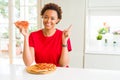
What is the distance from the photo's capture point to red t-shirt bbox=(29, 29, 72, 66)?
1800 millimetres

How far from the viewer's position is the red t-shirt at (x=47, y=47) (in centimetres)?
180

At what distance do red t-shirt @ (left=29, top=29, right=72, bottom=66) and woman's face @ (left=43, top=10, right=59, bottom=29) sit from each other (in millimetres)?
128

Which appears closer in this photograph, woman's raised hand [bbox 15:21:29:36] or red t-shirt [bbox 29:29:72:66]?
woman's raised hand [bbox 15:21:29:36]

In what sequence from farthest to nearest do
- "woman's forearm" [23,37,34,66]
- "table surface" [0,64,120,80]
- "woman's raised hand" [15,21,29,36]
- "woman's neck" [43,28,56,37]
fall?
"woman's neck" [43,28,56,37] → "woman's forearm" [23,37,34,66] → "woman's raised hand" [15,21,29,36] → "table surface" [0,64,120,80]

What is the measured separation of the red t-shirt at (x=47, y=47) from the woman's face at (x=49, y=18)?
0.13 meters

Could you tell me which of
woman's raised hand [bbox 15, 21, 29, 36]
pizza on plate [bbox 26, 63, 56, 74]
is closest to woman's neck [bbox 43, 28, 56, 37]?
woman's raised hand [bbox 15, 21, 29, 36]

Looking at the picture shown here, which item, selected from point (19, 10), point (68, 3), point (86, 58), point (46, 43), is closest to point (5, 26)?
point (19, 10)

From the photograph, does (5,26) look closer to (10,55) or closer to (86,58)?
(10,55)

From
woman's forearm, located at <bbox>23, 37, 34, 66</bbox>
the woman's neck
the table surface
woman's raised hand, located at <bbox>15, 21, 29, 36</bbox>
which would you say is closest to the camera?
the table surface

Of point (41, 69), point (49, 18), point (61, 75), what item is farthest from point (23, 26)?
point (61, 75)

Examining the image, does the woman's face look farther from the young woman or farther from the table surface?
the table surface

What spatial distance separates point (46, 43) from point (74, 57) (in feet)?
3.40

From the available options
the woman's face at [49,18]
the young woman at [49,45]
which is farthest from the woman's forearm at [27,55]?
the woman's face at [49,18]

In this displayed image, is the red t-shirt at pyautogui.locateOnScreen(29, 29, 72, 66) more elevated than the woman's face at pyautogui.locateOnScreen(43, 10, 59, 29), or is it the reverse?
the woman's face at pyautogui.locateOnScreen(43, 10, 59, 29)
